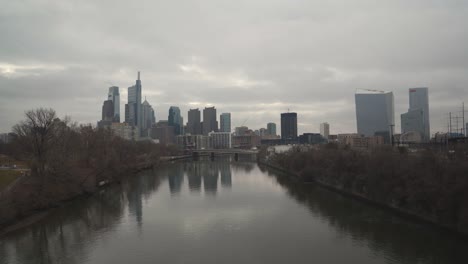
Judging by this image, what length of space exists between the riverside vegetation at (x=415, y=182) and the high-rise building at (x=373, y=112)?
68.2 meters

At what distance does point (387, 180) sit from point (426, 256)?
19.0 feet

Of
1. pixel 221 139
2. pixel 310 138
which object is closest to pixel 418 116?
pixel 310 138

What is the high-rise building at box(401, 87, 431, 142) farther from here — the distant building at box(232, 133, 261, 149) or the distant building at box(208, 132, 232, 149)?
the distant building at box(208, 132, 232, 149)

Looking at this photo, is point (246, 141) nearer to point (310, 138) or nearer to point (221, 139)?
point (221, 139)

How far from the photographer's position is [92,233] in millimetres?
13906

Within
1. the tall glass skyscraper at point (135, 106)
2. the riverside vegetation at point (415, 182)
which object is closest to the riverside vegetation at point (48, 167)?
the riverside vegetation at point (415, 182)

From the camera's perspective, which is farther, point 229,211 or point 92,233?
A: point 229,211

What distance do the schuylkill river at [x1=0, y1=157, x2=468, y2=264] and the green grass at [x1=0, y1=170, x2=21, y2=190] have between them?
3180 millimetres

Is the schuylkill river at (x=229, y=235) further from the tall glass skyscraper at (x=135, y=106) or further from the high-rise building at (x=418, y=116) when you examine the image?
the tall glass skyscraper at (x=135, y=106)

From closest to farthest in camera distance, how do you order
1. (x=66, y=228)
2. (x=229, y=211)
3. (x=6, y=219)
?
(x=6, y=219) → (x=66, y=228) → (x=229, y=211)

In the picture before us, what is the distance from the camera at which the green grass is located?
1827 centimetres

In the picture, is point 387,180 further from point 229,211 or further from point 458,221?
point 229,211

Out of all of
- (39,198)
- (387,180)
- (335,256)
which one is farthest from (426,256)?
(39,198)

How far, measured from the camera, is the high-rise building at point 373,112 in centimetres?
8569
